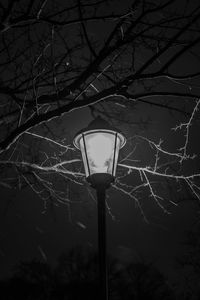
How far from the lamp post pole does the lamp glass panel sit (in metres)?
0.23

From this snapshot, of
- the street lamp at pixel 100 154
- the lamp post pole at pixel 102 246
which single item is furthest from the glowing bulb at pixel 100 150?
the lamp post pole at pixel 102 246

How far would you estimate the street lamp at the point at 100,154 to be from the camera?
4.59m

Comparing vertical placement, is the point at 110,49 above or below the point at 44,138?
above

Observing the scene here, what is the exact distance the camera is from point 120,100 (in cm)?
734

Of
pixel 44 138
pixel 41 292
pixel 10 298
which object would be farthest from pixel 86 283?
pixel 44 138

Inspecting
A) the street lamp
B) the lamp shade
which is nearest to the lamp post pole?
the street lamp

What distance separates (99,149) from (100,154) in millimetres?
63

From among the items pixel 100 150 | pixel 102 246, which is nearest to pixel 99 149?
pixel 100 150

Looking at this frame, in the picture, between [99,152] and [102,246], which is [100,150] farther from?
[102,246]

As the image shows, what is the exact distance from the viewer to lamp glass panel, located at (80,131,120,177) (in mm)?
4664

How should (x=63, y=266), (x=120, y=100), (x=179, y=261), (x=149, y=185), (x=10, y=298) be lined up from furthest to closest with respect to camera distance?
1. (x=63, y=266)
2. (x=10, y=298)
3. (x=179, y=261)
4. (x=120, y=100)
5. (x=149, y=185)

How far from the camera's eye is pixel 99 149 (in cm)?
471

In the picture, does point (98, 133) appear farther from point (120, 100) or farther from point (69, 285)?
point (69, 285)

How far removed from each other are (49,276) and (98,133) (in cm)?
3304
